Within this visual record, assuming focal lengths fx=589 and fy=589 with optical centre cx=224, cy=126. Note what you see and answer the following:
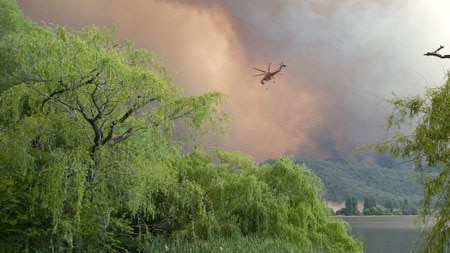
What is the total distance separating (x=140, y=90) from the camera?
40.1 ft

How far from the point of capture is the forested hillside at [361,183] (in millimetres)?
74812

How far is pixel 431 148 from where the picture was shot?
8844 millimetres

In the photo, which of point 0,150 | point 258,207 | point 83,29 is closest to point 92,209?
point 0,150

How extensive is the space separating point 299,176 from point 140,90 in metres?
7.82

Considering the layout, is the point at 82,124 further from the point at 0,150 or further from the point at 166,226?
the point at 166,226

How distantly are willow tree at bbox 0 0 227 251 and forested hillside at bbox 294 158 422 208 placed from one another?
5875cm

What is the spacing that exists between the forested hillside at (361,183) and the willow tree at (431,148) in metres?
61.3

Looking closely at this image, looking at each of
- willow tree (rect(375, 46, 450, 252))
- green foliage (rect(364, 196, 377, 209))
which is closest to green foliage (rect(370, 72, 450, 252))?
willow tree (rect(375, 46, 450, 252))

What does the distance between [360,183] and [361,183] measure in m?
0.57

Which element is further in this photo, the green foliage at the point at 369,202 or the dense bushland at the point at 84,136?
the green foliage at the point at 369,202

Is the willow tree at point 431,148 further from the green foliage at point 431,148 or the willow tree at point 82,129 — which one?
the willow tree at point 82,129

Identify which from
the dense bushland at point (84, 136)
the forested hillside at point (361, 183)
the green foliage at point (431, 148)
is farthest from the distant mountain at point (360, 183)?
the green foliage at point (431, 148)

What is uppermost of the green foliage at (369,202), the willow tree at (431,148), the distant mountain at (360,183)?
the distant mountain at (360,183)

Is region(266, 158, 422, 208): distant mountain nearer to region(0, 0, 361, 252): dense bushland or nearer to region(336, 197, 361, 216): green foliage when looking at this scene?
region(336, 197, 361, 216): green foliage
